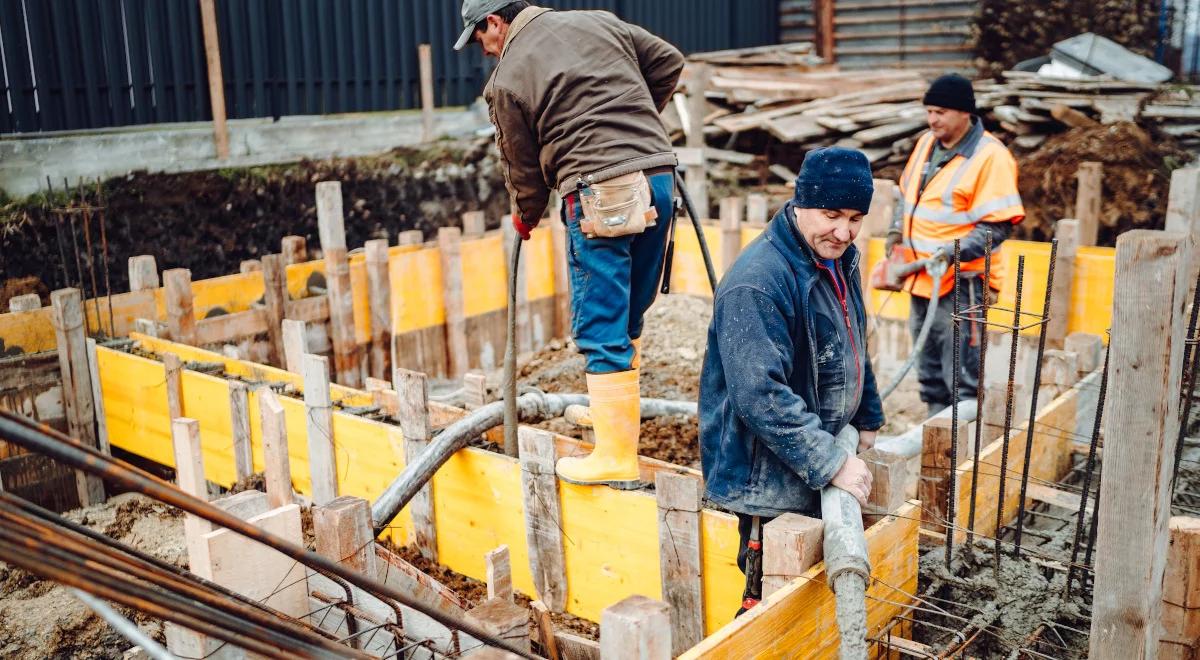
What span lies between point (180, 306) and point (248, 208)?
3.18 meters

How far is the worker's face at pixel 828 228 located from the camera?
2859 mm

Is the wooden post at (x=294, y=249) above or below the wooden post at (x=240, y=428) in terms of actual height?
above

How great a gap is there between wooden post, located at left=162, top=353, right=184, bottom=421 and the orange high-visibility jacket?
4.02m

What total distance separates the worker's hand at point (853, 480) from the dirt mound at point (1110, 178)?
678 cm

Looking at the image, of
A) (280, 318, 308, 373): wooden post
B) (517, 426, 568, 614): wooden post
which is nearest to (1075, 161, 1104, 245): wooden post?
(517, 426, 568, 614): wooden post

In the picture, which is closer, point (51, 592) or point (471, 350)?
point (51, 592)

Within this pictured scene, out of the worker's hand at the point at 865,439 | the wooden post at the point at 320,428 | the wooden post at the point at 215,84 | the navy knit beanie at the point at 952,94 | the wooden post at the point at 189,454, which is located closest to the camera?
the worker's hand at the point at 865,439

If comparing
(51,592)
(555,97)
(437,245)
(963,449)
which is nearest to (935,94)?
(963,449)

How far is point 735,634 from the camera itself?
2.58 meters

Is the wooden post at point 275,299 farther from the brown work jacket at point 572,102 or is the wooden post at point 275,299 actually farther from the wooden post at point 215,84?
the brown work jacket at point 572,102

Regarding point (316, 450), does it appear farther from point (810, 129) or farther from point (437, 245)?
point (810, 129)

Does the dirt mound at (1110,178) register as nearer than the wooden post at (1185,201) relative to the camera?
No

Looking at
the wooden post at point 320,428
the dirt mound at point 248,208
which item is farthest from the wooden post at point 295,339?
the dirt mound at point 248,208

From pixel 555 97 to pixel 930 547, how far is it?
2.22m
